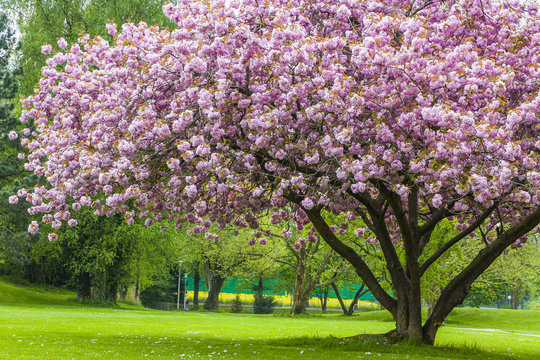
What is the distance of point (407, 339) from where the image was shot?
595 inches

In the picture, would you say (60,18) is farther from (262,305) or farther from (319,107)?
(262,305)

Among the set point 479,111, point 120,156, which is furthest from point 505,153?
point 120,156

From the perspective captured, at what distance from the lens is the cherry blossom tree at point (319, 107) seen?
10.8 metres

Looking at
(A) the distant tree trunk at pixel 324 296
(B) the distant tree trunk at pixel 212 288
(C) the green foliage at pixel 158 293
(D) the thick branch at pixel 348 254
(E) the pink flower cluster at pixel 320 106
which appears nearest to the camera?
(E) the pink flower cluster at pixel 320 106

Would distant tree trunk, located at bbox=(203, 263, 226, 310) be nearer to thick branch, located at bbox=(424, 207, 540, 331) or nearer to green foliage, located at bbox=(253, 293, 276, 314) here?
green foliage, located at bbox=(253, 293, 276, 314)

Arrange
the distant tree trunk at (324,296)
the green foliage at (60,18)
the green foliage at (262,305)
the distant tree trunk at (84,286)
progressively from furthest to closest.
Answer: the distant tree trunk at (324,296) < the green foliage at (262,305) < the distant tree trunk at (84,286) < the green foliage at (60,18)

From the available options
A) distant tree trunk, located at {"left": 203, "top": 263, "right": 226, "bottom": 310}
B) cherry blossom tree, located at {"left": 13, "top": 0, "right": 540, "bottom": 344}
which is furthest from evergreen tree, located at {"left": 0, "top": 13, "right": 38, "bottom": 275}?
distant tree trunk, located at {"left": 203, "top": 263, "right": 226, "bottom": 310}

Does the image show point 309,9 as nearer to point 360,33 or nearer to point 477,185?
point 360,33

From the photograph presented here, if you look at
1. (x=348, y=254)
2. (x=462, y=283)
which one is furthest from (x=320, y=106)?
(x=462, y=283)

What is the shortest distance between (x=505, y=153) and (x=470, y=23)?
11.4 feet

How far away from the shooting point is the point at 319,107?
34.9 ft

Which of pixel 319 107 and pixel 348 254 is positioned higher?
pixel 319 107

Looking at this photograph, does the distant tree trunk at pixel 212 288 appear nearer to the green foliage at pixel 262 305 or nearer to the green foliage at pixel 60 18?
the green foliage at pixel 262 305

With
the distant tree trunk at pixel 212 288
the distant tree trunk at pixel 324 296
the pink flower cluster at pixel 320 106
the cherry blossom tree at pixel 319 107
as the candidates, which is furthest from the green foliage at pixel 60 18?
the distant tree trunk at pixel 324 296
